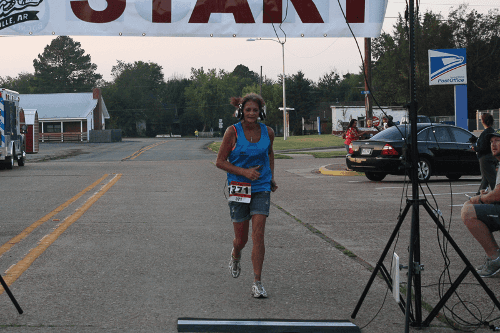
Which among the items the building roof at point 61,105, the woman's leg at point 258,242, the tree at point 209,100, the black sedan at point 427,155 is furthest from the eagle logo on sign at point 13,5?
the tree at point 209,100

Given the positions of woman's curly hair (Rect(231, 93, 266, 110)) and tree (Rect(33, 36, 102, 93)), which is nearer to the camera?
woman's curly hair (Rect(231, 93, 266, 110))

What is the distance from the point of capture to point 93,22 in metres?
11.3

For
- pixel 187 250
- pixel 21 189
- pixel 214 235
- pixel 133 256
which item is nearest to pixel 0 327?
pixel 133 256

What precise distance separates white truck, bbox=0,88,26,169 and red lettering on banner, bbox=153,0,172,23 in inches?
503

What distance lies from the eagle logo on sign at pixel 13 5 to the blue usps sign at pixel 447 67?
1529 centimetres

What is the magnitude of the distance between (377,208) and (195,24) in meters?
4.84

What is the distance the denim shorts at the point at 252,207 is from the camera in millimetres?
5473

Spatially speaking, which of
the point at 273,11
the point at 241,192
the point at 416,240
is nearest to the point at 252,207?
the point at 241,192

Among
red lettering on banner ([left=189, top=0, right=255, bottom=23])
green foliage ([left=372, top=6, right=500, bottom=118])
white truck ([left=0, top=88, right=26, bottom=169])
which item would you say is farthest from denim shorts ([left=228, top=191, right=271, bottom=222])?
green foliage ([left=372, top=6, right=500, bottom=118])

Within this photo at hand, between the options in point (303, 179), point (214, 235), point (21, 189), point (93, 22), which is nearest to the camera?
point (214, 235)

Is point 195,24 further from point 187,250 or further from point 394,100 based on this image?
point 394,100

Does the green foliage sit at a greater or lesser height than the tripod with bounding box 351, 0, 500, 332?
greater

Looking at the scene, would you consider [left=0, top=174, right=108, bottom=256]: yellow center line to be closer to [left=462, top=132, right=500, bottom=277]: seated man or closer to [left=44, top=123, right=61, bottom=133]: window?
[left=462, top=132, right=500, bottom=277]: seated man

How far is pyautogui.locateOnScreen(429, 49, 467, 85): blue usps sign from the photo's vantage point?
2217cm
